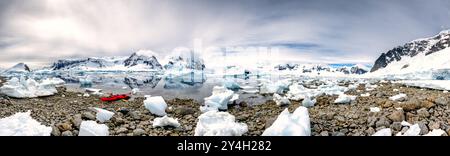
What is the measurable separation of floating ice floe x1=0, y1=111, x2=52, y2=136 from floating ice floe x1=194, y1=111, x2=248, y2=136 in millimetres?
2629

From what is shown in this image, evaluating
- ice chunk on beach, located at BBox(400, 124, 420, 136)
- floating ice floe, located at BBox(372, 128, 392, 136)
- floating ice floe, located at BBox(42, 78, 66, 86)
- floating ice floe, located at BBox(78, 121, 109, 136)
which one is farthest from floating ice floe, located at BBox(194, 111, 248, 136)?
floating ice floe, located at BBox(42, 78, 66, 86)

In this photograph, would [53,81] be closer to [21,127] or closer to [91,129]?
[21,127]

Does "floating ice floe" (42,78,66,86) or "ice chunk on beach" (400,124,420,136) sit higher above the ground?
"floating ice floe" (42,78,66,86)

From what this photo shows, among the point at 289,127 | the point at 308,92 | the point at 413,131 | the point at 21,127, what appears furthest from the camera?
the point at 308,92

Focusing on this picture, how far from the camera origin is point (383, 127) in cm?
534

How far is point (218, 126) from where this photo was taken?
5.14 m

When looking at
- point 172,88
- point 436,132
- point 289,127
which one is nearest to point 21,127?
point 289,127

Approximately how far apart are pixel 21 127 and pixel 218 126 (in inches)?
130

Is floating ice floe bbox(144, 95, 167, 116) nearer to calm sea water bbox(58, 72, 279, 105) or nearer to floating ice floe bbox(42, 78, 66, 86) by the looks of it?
calm sea water bbox(58, 72, 279, 105)

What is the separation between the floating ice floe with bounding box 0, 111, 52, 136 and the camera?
4.84m

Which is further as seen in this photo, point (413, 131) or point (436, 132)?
point (413, 131)
